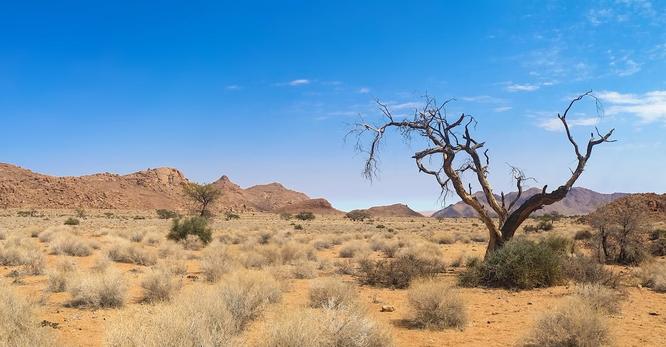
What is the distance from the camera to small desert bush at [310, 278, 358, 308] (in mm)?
9470

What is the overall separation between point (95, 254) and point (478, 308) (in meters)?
16.6

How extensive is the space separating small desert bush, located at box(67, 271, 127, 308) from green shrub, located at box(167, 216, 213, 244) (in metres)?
15.1

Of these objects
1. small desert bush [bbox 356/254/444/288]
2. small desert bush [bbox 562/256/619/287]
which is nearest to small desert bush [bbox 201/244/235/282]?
small desert bush [bbox 356/254/444/288]

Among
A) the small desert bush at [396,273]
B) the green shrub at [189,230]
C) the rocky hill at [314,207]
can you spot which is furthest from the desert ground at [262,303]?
the rocky hill at [314,207]

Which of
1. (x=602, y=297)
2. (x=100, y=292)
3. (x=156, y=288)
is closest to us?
(x=602, y=297)

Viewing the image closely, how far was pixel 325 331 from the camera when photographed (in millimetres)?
5652

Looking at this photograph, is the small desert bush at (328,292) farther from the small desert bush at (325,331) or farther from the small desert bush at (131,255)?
the small desert bush at (131,255)

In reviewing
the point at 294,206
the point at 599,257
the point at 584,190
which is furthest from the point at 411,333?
the point at 584,190

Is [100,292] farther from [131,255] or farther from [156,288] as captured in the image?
[131,255]

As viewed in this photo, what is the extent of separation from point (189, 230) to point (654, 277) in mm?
20913

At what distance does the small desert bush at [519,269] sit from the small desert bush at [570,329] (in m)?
5.56

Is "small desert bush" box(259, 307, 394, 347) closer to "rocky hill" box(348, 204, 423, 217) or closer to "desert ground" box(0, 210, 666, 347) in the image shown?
"desert ground" box(0, 210, 666, 347)

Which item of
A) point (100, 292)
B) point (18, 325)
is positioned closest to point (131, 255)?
point (100, 292)

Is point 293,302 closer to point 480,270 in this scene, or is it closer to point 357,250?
point 480,270
